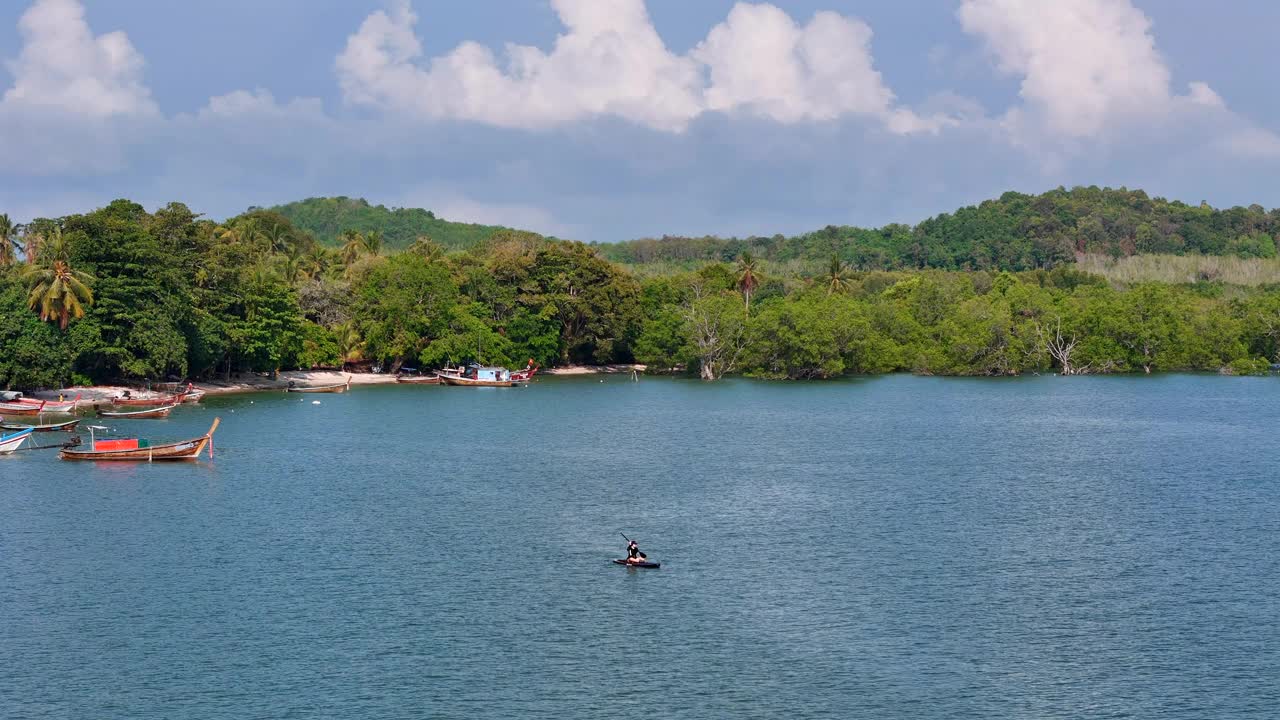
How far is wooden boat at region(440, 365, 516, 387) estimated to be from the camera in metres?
114

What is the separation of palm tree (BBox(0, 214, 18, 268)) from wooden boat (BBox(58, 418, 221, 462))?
171 feet

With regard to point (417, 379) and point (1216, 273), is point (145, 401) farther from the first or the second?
point (1216, 273)

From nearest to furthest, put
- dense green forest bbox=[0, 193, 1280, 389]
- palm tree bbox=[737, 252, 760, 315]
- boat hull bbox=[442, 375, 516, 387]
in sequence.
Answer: dense green forest bbox=[0, 193, 1280, 389] < boat hull bbox=[442, 375, 516, 387] < palm tree bbox=[737, 252, 760, 315]

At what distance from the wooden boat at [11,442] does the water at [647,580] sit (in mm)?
4180

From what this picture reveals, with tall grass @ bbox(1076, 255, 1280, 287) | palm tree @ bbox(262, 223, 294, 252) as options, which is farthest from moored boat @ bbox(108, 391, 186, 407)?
tall grass @ bbox(1076, 255, 1280, 287)

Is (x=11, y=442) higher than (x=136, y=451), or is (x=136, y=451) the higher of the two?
(x=11, y=442)

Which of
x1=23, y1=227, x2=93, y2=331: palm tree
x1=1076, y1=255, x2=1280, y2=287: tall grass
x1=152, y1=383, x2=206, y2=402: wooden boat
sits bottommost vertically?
x1=152, y1=383, x2=206, y2=402: wooden boat

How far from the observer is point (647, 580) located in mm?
38344

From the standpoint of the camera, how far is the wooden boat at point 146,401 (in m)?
83.3

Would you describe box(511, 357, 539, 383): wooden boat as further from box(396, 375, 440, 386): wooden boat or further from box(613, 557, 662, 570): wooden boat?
box(613, 557, 662, 570): wooden boat

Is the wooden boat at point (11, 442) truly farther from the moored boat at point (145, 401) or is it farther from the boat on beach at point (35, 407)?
the moored boat at point (145, 401)

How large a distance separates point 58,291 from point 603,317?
2398 inches

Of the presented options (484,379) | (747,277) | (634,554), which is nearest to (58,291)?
(484,379)

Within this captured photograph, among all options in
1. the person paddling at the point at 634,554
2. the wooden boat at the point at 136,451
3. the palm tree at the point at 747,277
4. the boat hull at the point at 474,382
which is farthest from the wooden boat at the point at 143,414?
the palm tree at the point at 747,277
